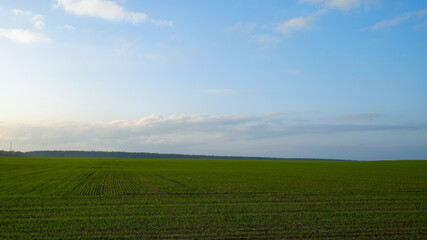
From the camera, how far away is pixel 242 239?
33.1 feet

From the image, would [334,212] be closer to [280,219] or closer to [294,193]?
[280,219]

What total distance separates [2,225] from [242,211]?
8.59 m

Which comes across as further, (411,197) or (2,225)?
(411,197)

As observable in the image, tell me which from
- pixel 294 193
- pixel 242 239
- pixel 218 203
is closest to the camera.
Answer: pixel 242 239

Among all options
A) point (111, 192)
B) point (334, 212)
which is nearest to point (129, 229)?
point (334, 212)

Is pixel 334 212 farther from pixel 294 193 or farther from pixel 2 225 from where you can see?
pixel 2 225

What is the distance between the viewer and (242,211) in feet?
47.3

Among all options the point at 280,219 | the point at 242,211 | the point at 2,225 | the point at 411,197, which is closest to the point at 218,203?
the point at 242,211

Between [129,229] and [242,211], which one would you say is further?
[242,211]

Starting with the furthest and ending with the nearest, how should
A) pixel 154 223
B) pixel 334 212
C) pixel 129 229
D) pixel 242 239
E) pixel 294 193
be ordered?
pixel 294 193, pixel 334 212, pixel 154 223, pixel 129 229, pixel 242 239

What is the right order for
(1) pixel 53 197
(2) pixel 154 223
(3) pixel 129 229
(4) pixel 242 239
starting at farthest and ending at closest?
(1) pixel 53 197
(2) pixel 154 223
(3) pixel 129 229
(4) pixel 242 239

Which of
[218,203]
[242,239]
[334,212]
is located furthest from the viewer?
[218,203]

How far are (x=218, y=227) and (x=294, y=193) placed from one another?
9900 mm

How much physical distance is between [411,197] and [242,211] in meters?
10.3
